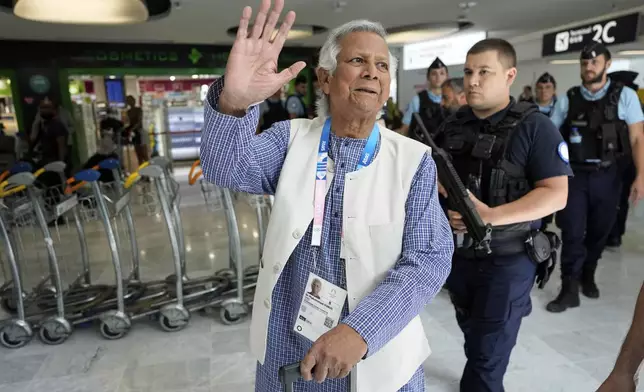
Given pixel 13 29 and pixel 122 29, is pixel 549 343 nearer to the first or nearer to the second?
pixel 122 29

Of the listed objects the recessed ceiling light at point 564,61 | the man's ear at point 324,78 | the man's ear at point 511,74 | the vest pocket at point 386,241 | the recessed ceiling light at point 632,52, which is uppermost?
the recessed ceiling light at point 564,61

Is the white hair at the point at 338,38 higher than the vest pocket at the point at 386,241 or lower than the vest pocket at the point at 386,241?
higher

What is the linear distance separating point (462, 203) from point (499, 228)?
25 centimetres

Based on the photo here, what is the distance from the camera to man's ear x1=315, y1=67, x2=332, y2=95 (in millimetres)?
1141

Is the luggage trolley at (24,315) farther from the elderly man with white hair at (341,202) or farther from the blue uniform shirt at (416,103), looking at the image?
the blue uniform shirt at (416,103)

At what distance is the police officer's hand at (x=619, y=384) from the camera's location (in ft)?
3.50

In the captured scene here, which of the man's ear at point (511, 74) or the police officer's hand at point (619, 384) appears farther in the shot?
the man's ear at point (511, 74)

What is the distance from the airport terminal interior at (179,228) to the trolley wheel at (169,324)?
0.02m

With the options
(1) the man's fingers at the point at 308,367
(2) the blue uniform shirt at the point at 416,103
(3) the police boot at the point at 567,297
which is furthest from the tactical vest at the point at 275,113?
(1) the man's fingers at the point at 308,367

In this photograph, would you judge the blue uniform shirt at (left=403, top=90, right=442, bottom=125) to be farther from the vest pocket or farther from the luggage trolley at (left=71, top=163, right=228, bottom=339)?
the vest pocket

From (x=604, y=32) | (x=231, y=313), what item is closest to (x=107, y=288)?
(x=231, y=313)

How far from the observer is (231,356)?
2781 millimetres

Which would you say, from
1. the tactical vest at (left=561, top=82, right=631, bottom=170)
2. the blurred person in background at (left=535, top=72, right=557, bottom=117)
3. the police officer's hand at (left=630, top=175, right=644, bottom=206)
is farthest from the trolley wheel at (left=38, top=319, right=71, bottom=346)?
the blurred person in background at (left=535, top=72, right=557, bottom=117)

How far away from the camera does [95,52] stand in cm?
934
